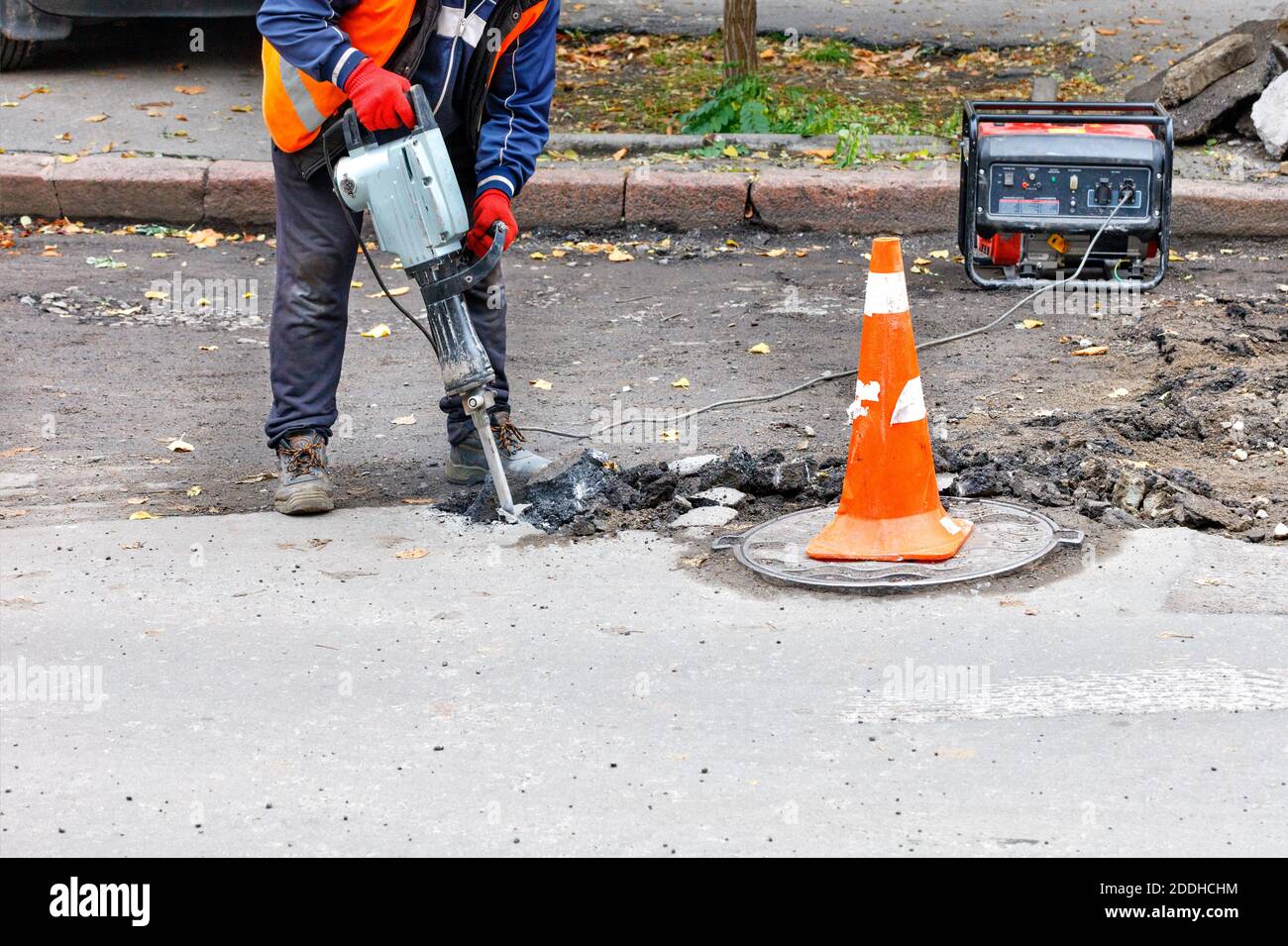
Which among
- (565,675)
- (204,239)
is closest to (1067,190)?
(565,675)

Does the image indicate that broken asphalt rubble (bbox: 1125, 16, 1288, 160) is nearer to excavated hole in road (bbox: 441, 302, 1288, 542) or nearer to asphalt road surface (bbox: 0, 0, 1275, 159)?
asphalt road surface (bbox: 0, 0, 1275, 159)

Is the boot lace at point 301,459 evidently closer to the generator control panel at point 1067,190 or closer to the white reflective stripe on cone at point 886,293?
the white reflective stripe on cone at point 886,293

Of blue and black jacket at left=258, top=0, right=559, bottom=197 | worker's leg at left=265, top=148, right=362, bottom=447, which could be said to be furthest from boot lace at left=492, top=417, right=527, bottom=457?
blue and black jacket at left=258, top=0, right=559, bottom=197

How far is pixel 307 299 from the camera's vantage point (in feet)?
14.5

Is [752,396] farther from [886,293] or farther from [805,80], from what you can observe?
[805,80]

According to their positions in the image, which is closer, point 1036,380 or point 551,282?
point 1036,380

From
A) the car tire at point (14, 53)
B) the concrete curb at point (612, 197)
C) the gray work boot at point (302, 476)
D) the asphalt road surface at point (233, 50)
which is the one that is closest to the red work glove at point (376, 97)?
the gray work boot at point (302, 476)

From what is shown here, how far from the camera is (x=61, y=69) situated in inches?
387

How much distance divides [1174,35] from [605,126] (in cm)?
470

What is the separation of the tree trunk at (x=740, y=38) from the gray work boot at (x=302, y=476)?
556cm

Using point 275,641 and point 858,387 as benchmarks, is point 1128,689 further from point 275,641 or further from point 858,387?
point 275,641

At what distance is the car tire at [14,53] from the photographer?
9.54m

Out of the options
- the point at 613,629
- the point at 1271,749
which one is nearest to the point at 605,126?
the point at 613,629

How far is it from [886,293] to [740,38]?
5691mm
